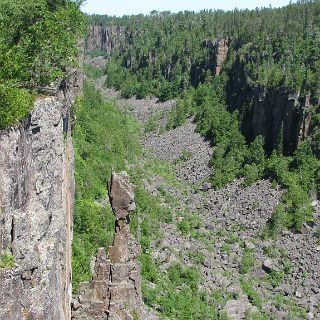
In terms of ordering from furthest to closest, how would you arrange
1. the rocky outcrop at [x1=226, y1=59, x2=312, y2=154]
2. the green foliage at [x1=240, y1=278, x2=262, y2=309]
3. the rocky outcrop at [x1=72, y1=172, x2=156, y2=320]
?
the rocky outcrop at [x1=226, y1=59, x2=312, y2=154], the green foliage at [x1=240, y1=278, x2=262, y2=309], the rocky outcrop at [x1=72, y1=172, x2=156, y2=320]

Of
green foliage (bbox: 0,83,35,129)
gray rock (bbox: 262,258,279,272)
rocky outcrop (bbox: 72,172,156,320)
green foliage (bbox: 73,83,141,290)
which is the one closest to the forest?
gray rock (bbox: 262,258,279,272)

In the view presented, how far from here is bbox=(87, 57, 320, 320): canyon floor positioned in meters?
44.4

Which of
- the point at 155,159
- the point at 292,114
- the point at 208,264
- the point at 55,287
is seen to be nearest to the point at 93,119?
the point at 155,159

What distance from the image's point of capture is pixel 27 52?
21.5 m

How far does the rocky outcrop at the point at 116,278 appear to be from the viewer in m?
25.0

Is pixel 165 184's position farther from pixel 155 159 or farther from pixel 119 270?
pixel 119 270

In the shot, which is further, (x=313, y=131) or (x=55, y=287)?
(x=313, y=131)

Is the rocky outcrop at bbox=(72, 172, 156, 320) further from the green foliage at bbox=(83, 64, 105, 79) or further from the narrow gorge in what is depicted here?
the green foliage at bbox=(83, 64, 105, 79)

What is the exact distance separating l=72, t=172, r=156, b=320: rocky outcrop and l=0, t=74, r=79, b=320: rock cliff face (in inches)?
201

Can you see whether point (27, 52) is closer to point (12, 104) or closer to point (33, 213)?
point (12, 104)

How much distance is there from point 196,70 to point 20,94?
354 ft

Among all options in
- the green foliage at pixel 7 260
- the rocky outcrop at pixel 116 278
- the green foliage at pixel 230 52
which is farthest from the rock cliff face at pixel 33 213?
the green foliage at pixel 230 52

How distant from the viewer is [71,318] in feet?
82.7

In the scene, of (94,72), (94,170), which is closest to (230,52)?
(94,170)
